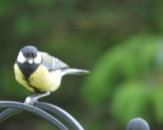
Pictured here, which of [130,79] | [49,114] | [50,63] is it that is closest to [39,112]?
[49,114]

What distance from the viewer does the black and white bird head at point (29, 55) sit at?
2.38 meters

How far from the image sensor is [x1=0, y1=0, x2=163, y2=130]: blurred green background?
12.9 ft

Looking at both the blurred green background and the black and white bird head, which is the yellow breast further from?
the blurred green background

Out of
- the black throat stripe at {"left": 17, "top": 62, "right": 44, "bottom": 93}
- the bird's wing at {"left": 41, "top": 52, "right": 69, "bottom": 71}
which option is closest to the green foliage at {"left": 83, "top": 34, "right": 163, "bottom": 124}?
the bird's wing at {"left": 41, "top": 52, "right": 69, "bottom": 71}

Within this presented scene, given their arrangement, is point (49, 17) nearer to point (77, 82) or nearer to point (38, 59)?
point (77, 82)

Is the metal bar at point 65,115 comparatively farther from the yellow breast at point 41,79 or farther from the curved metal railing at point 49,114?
the yellow breast at point 41,79

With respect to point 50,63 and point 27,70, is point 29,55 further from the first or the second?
point 50,63

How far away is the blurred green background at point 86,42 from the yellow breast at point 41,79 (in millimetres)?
1372

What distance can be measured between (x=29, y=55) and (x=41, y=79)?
154mm

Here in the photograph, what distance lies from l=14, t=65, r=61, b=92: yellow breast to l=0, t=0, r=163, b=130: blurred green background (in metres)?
1.37

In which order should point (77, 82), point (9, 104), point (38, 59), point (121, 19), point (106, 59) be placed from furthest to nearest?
point (77, 82) → point (121, 19) → point (106, 59) → point (38, 59) → point (9, 104)

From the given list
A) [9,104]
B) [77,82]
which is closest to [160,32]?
[77,82]

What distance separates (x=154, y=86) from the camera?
3.65 m

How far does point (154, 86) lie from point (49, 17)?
66.6 inches
